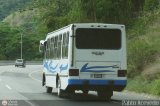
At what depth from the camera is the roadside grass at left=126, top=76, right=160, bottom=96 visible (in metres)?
24.7

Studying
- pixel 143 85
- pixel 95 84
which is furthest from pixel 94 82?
pixel 143 85

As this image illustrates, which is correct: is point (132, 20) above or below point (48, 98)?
above

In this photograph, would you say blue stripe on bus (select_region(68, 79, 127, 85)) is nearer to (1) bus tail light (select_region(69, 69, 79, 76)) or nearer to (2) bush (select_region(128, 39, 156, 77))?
(1) bus tail light (select_region(69, 69, 79, 76))

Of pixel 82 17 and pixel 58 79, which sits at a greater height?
pixel 82 17

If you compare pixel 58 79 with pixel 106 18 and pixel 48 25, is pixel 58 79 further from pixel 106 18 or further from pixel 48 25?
pixel 48 25

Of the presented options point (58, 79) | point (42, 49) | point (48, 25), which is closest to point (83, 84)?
point (58, 79)

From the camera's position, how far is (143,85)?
2805 centimetres

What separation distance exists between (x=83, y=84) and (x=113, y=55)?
5.66 feet

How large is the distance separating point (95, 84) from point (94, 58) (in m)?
1.05

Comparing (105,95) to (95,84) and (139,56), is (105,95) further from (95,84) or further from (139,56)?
(139,56)

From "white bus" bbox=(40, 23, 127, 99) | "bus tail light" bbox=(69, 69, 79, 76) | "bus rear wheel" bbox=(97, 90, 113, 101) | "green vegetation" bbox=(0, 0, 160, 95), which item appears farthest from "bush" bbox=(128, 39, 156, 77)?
"bus tail light" bbox=(69, 69, 79, 76)

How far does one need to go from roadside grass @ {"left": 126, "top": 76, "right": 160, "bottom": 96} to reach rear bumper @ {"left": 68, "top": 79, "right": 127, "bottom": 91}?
342 centimetres

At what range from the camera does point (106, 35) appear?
71.4 ft

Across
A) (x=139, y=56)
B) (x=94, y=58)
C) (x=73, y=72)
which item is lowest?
(x=73, y=72)
